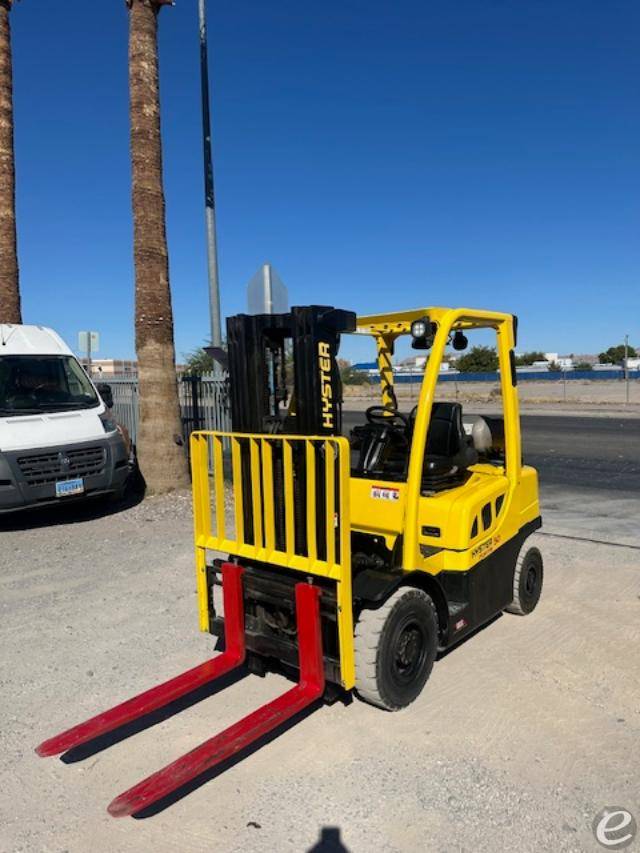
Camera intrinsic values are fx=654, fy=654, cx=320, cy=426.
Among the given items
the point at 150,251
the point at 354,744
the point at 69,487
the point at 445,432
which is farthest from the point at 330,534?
the point at 150,251

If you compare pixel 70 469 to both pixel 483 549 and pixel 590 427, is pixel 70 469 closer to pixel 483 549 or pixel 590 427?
pixel 483 549

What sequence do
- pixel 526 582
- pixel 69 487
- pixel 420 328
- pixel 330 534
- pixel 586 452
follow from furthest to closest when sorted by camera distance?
pixel 586 452
pixel 69 487
pixel 526 582
pixel 420 328
pixel 330 534

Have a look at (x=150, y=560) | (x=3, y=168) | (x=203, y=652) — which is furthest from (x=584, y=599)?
(x=3, y=168)

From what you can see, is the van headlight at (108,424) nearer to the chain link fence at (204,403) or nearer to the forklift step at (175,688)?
the chain link fence at (204,403)

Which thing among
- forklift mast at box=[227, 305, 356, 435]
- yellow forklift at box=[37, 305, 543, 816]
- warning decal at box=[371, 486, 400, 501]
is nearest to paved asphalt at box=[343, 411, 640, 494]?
yellow forklift at box=[37, 305, 543, 816]

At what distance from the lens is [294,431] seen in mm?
3715

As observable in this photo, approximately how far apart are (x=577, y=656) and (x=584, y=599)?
1.16m

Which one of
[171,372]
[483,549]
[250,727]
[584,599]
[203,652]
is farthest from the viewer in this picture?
[171,372]

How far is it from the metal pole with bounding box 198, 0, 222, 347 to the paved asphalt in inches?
258

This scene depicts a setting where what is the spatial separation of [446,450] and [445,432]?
0.40 feet

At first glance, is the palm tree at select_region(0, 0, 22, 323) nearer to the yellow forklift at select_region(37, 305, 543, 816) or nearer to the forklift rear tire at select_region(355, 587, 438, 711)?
the yellow forklift at select_region(37, 305, 543, 816)

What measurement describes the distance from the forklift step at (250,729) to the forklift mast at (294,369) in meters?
0.94

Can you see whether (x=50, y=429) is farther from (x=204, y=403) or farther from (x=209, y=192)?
(x=209, y=192)

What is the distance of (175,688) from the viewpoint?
3643 mm
